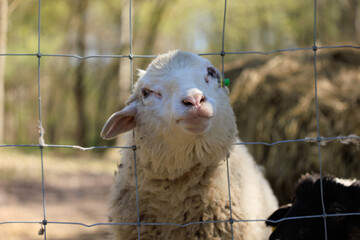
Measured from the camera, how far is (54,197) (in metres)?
8.27

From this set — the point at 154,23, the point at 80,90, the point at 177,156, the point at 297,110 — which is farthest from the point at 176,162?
the point at 80,90

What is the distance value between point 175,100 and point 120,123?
607mm

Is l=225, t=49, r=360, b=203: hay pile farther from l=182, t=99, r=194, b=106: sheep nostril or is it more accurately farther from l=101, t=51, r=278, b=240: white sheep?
l=182, t=99, r=194, b=106: sheep nostril

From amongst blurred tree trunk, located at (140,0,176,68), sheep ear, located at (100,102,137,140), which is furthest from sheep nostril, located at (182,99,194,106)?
blurred tree trunk, located at (140,0,176,68)

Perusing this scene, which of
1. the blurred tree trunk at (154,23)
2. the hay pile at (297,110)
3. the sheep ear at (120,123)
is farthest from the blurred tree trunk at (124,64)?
Result: the sheep ear at (120,123)

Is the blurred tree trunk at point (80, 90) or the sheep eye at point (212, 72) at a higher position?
the blurred tree trunk at point (80, 90)

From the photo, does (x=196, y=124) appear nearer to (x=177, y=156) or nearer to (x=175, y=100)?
(x=175, y=100)

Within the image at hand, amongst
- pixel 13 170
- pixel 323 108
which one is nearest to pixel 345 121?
pixel 323 108

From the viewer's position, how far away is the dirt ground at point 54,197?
242 inches

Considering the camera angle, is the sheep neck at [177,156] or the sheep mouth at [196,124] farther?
the sheep neck at [177,156]

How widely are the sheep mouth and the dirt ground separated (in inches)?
97.0

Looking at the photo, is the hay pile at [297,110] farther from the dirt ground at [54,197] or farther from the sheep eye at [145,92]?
the sheep eye at [145,92]

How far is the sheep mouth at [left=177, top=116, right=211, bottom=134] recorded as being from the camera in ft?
8.10

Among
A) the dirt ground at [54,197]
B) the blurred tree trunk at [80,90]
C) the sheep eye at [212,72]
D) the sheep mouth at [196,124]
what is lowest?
the dirt ground at [54,197]
